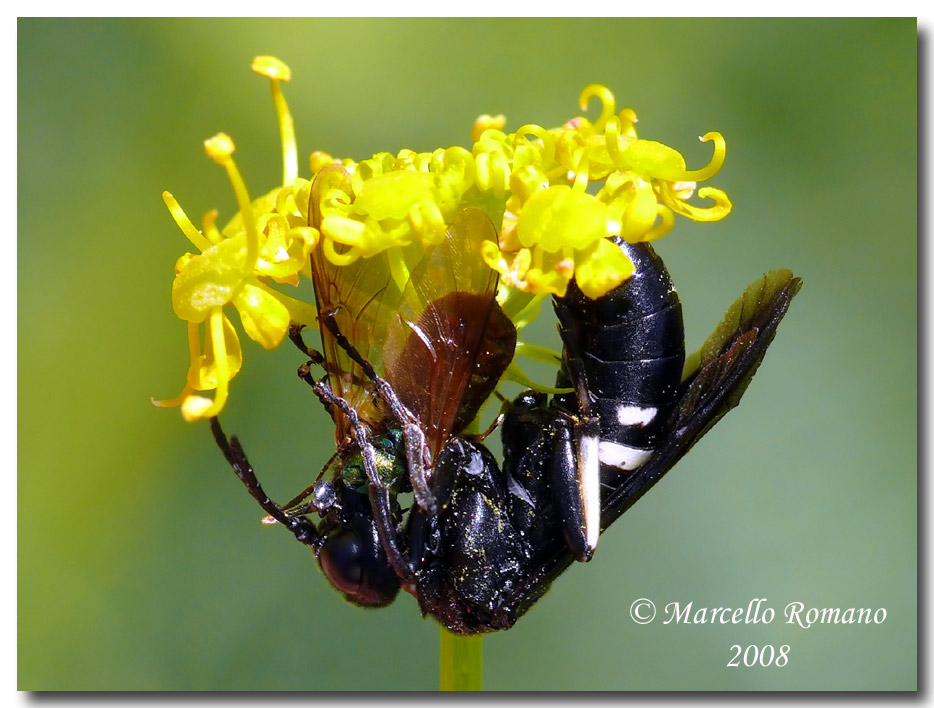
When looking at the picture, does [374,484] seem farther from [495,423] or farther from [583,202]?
[583,202]

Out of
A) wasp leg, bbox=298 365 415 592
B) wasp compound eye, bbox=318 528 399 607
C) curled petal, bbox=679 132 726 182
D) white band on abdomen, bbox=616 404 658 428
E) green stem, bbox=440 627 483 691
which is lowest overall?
green stem, bbox=440 627 483 691

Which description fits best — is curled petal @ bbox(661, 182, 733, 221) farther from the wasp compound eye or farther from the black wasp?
the wasp compound eye

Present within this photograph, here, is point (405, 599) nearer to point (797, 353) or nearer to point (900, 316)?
point (797, 353)

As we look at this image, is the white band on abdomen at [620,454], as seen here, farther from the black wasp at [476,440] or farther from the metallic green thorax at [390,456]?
the metallic green thorax at [390,456]

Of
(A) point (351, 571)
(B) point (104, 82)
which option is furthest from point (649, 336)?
(B) point (104, 82)

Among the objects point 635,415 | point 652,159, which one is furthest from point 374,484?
point 652,159

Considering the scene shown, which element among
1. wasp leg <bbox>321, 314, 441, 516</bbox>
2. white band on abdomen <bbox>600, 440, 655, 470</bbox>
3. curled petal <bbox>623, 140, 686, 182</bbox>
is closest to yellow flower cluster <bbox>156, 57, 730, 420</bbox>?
curled petal <bbox>623, 140, 686, 182</bbox>

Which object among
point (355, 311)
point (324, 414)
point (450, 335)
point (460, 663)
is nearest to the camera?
point (450, 335)

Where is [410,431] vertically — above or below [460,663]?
above
